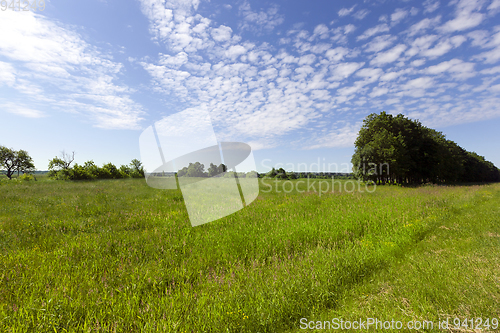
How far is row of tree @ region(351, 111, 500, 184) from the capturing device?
3005 cm

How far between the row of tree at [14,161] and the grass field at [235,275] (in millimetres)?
99563

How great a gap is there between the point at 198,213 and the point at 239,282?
19.6ft

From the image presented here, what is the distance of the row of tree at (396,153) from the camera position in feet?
98.6

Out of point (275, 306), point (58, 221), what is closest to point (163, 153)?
point (275, 306)

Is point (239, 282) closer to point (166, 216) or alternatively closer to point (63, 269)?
point (63, 269)

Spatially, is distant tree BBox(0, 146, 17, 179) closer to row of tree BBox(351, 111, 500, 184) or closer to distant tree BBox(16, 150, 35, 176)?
distant tree BBox(16, 150, 35, 176)

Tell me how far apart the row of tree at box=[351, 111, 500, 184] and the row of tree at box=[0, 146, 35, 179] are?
109180 mm

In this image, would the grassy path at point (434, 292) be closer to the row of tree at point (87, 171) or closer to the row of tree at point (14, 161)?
the row of tree at point (87, 171)

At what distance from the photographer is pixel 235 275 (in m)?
4.18

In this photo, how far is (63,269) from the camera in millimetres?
4195
